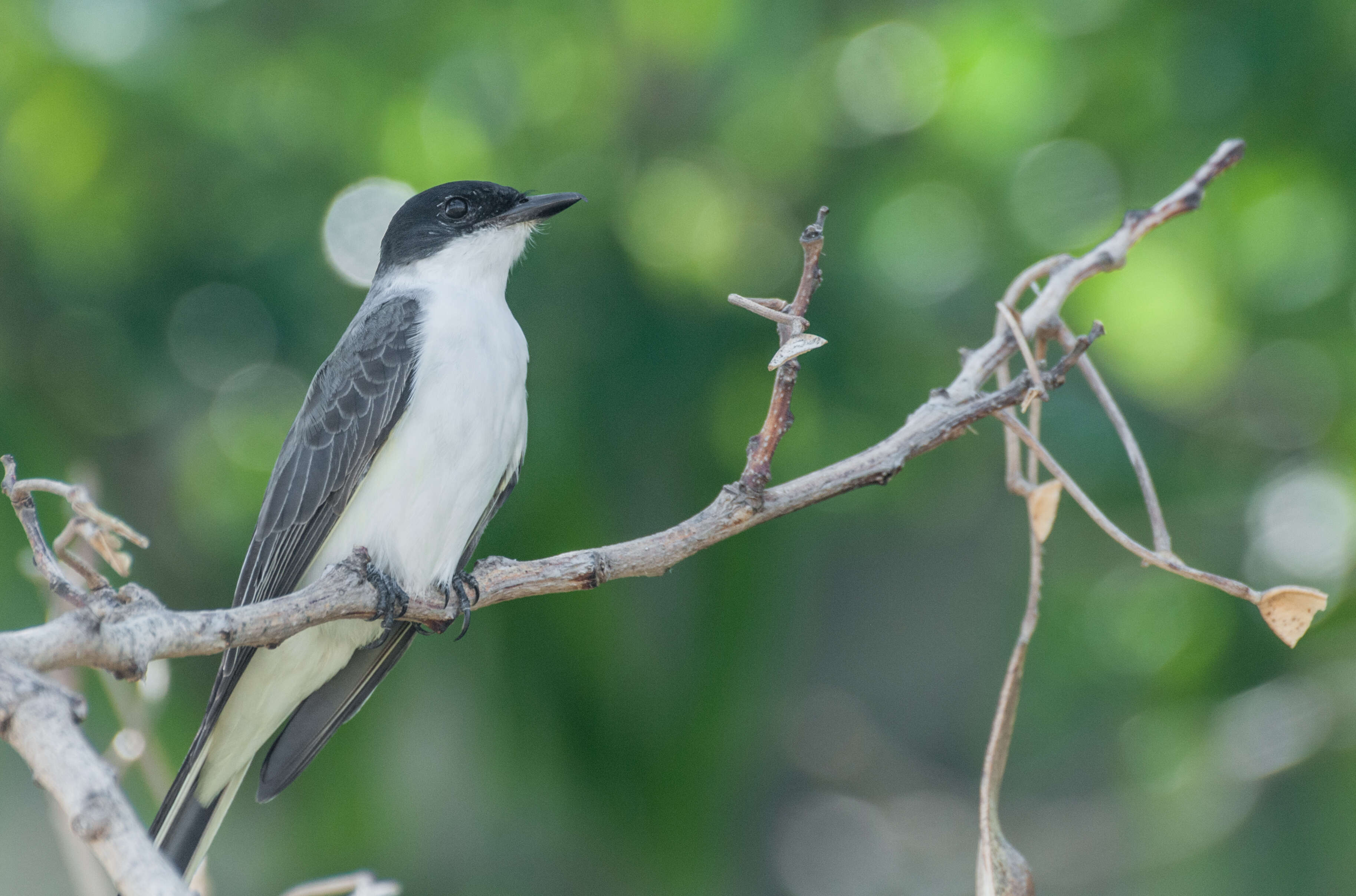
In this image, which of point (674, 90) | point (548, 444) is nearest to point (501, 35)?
point (674, 90)

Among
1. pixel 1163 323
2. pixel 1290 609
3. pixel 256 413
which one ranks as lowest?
pixel 1290 609

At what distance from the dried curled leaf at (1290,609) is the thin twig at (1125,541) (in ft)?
0.06

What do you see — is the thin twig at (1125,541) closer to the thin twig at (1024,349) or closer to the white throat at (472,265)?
the thin twig at (1024,349)

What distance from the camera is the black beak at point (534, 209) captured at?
11.2 ft

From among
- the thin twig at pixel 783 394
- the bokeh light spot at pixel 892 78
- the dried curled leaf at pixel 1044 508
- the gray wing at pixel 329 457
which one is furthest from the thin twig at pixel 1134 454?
the bokeh light spot at pixel 892 78

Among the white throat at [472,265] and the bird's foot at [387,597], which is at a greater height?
the white throat at [472,265]

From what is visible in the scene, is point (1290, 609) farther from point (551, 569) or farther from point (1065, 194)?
point (1065, 194)

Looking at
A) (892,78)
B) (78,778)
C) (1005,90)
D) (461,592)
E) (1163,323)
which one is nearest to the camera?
(78,778)

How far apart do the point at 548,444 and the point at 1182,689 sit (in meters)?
2.84

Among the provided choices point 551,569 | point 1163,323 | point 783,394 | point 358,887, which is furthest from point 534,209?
point 1163,323

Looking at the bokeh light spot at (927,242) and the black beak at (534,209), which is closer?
the black beak at (534,209)

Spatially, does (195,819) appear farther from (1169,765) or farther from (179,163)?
(1169,765)

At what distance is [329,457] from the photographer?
3.10 m

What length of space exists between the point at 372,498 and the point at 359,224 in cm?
208
